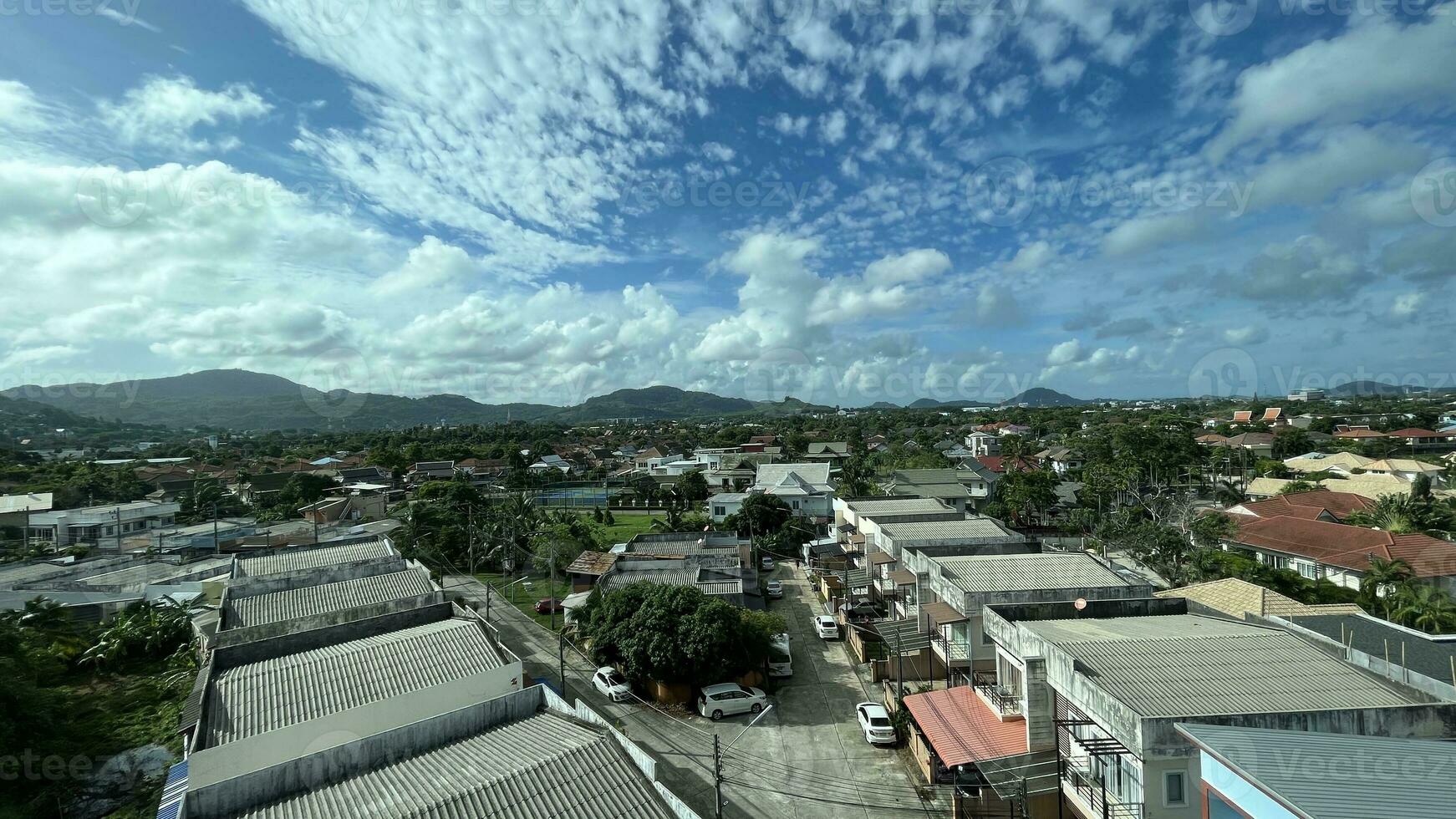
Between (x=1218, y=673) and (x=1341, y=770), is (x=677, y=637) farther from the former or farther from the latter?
(x=1341, y=770)

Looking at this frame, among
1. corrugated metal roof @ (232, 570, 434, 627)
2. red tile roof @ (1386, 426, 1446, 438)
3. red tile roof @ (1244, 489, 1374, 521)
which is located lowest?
red tile roof @ (1244, 489, 1374, 521)

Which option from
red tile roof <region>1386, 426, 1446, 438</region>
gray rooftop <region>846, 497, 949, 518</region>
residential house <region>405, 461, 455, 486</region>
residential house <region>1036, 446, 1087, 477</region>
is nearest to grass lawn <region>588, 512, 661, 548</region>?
gray rooftop <region>846, 497, 949, 518</region>

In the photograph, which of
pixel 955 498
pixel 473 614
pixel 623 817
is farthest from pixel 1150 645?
pixel 955 498

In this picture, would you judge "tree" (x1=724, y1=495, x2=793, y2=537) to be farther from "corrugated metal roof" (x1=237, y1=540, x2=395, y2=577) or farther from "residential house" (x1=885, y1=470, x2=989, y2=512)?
"corrugated metal roof" (x1=237, y1=540, x2=395, y2=577)

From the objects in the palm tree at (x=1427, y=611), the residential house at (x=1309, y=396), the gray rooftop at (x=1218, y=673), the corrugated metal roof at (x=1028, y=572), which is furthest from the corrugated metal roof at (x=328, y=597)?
the residential house at (x=1309, y=396)

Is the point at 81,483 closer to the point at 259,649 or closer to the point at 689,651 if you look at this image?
the point at 259,649

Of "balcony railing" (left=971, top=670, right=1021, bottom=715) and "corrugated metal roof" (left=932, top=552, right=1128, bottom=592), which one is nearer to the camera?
"balcony railing" (left=971, top=670, right=1021, bottom=715)

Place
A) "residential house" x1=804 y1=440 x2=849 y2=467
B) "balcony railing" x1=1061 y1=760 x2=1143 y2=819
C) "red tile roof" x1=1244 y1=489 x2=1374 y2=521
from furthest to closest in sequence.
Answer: "residential house" x1=804 y1=440 x2=849 y2=467 → "red tile roof" x1=1244 y1=489 x2=1374 y2=521 → "balcony railing" x1=1061 y1=760 x2=1143 y2=819

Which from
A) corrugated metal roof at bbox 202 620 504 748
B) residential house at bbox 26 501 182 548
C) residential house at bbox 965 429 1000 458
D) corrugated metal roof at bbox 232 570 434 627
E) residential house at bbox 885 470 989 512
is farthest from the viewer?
residential house at bbox 965 429 1000 458
